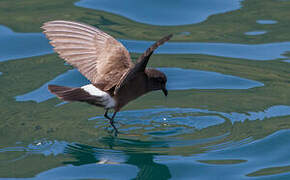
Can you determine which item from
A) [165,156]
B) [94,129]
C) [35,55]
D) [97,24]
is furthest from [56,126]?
[97,24]

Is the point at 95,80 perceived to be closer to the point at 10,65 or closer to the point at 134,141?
the point at 134,141

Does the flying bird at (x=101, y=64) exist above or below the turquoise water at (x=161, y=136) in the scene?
above

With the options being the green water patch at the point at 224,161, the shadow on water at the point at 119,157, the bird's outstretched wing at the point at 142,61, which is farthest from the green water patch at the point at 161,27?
the green water patch at the point at 224,161

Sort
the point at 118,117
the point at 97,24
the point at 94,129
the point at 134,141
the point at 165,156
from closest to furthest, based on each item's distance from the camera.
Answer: the point at 165,156
the point at 134,141
the point at 94,129
the point at 118,117
the point at 97,24

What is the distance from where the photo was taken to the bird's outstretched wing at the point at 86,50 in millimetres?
6629

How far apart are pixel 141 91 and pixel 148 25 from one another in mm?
3313

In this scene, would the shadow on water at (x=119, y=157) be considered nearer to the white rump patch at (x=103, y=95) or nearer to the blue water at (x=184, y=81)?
the white rump patch at (x=103, y=95)

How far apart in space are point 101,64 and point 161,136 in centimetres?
126

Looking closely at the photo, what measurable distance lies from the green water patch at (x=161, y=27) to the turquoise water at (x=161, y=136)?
837mm

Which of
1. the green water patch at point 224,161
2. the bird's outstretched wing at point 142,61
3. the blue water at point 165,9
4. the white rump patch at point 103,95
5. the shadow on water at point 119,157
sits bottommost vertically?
the shadow on water at point 119,157

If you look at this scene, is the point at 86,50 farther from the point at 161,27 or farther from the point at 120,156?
the point at 161,27

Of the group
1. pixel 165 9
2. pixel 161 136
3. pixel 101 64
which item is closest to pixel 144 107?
pixel 101 64

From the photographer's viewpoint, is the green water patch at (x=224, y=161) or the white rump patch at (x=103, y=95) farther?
the white rump patch at (x=103, y=95)

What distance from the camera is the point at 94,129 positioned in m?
6.30
